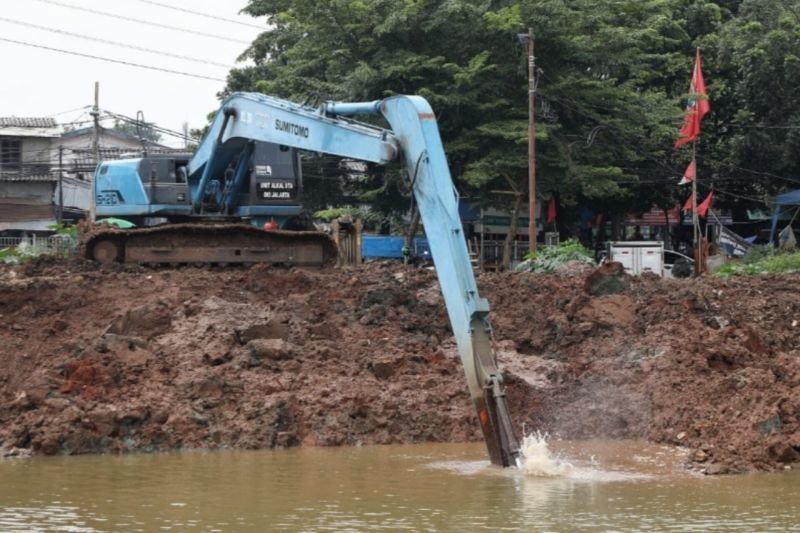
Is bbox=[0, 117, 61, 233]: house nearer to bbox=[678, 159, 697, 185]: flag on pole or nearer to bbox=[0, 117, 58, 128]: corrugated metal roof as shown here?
bbox=[0, 117, 58, 128]: corrugated metal roof

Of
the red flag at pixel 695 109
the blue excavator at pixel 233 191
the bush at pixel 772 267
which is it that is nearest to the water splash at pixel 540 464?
the blue excavator at pixel 233 191

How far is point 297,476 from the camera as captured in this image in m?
12.0

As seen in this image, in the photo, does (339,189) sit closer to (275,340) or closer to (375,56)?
(375,56)

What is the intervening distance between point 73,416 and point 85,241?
797 centimetres

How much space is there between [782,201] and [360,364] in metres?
28.4

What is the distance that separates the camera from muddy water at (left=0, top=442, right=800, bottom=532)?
384 inches

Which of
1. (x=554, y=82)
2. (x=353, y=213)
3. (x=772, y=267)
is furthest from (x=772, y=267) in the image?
(x=353, y=213)

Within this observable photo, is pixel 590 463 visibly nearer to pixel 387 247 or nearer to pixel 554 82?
pixel 387 247

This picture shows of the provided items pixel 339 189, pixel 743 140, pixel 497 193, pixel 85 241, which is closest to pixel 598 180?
pixel 497 193

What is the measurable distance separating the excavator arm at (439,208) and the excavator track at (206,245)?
4.08 meters

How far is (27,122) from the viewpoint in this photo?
184 feet

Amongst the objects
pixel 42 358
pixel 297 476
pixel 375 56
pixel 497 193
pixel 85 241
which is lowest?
pixel 297 476

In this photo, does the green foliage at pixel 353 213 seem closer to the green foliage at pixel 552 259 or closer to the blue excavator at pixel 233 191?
the green foliage at pixel 552 259

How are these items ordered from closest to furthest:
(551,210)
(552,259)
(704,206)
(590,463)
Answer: (590,463), (552,259), (704,206), (551,210)
